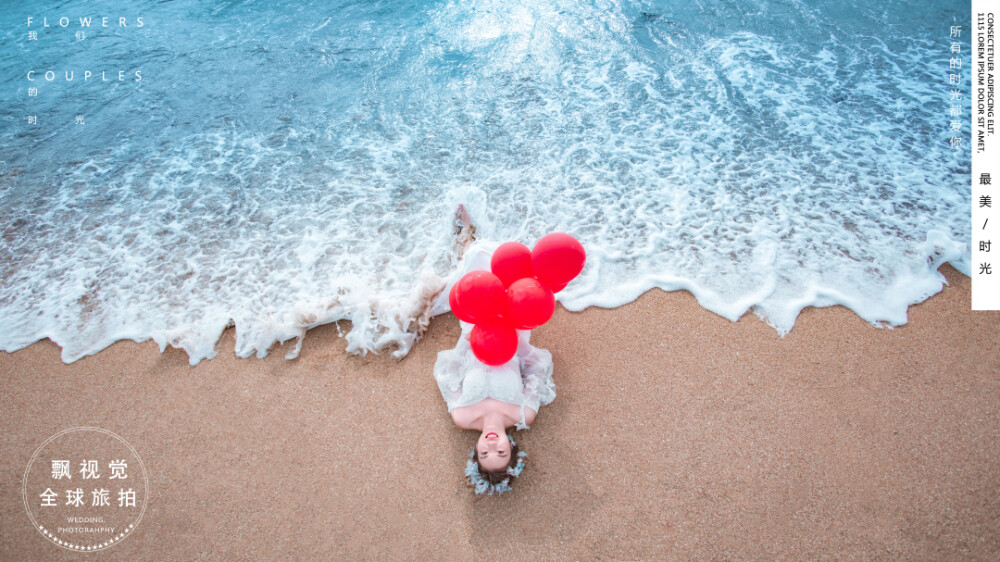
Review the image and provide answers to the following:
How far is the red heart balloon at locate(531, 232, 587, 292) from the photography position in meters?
2.50

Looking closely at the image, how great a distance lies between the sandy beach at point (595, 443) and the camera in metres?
2.65

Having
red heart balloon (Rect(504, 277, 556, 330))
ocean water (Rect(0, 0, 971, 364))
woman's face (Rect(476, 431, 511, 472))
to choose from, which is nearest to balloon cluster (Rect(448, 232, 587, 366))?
red heart balloon (Rect(504, 277, 556, 330))

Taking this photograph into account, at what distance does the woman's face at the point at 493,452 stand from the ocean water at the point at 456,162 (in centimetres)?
117

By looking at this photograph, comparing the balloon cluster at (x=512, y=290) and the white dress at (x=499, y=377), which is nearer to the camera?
the balloon cluster at (x=512, y=290)

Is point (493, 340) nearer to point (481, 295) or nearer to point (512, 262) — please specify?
point (481, 295)

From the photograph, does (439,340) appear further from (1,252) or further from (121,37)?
(121,37)

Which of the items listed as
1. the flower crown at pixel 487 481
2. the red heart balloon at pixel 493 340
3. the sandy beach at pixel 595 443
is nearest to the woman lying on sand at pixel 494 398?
the flower crown at pixel 487 481

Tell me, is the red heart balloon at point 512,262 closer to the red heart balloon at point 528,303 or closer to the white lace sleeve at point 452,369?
the red heart balloon at point 528,303

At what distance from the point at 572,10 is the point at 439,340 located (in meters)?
7.00

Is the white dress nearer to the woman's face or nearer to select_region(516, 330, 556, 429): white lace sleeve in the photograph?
select_region(516, 330, 556, 429): white lace sleeve

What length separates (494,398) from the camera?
3.00 m

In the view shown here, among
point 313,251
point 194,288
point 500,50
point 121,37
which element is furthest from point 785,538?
point 121,37

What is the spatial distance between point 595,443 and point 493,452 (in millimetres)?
765

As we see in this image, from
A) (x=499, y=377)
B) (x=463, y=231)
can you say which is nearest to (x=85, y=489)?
(x=499, y=377)
